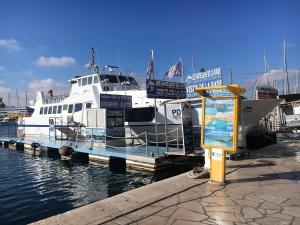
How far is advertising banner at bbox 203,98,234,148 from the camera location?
7.54 metres

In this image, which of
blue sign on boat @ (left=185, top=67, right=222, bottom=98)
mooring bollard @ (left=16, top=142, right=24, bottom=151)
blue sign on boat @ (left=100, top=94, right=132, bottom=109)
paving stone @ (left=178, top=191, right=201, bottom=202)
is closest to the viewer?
paving stone @ (left=178, top=191, right=201, bottom=202)

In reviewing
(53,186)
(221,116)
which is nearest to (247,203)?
(221,116)

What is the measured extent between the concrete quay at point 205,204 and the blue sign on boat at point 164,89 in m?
4.96

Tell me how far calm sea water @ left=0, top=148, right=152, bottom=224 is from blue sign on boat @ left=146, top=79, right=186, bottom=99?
11.3 ft

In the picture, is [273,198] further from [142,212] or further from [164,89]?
[164,89]

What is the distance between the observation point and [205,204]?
6066mm

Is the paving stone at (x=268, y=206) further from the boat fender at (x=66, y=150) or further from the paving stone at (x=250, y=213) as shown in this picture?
the boat fender at (x=66, y=150)

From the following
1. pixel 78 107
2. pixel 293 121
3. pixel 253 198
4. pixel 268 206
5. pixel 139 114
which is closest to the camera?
pixel 268 206

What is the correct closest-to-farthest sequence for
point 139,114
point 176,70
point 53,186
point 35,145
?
1. point 53,186
2. point 139,114
3. point 176,70
4. point 35,145

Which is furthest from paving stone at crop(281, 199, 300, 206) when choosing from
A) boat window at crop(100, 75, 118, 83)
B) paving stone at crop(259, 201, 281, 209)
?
boat window at crop(100, 75, 118, 83)

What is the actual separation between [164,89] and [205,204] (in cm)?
762

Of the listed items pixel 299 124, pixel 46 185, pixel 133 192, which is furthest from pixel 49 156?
pixel 299 124

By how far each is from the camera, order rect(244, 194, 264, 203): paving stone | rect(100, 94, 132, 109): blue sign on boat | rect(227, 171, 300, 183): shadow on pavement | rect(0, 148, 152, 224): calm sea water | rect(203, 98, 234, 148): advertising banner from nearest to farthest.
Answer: rect(244, 194, 264, 203): paving stone < rect(203, 98, 234, 148): advertising banner < rect(227, 171, 300, 183): shadow on pavement < rect(0, 148, 152, 224): calm sea water < rect(100, 94, 132, 109): blue sign on boat

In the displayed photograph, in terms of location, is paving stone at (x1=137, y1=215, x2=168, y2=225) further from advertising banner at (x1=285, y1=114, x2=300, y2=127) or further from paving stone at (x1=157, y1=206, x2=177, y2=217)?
advertising banner at (x1=285, y1=114, x2=300, y2=127)
